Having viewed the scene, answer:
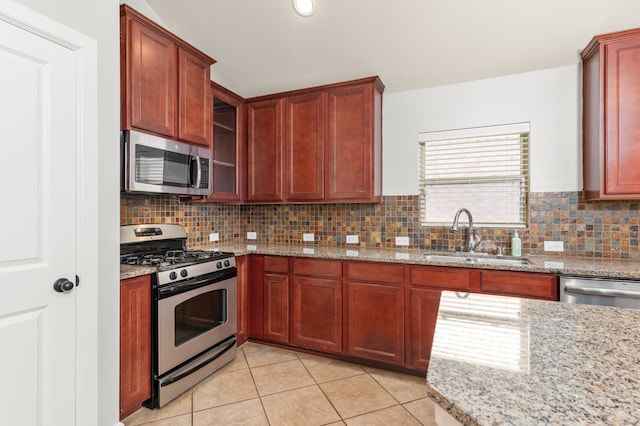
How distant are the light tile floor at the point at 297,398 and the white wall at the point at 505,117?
1.72 meters

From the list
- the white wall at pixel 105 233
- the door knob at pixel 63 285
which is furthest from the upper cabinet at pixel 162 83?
the door knob at pixel 63 285

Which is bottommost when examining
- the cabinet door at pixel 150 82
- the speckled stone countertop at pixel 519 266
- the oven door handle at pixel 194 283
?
the oven door handle at pixel 194 283

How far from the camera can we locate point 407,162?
317 cm

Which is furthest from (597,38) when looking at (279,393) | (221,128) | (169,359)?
(169,359)

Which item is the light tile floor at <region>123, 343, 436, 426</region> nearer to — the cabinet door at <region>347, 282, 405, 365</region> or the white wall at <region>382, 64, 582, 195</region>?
the cabinet door at <region>347, 282, 405, 365</region>

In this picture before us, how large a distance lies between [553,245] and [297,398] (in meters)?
2.39

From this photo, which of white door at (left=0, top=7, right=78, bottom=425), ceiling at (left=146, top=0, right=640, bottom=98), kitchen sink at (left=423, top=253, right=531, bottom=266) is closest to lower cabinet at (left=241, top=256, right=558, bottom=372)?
kitchen sink at (left=423, top=253, right=531, bottom=266)

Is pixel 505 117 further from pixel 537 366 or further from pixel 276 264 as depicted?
pixel 537 366

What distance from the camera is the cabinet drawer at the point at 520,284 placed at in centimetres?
215

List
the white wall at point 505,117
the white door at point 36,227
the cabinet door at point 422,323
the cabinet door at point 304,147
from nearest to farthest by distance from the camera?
the white door at point 36,227
the cabinet door at point 422,323
the white wall at point 505,117
the cabinet door at point 304,147

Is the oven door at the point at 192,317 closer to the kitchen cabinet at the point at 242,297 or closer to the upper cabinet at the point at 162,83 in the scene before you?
the kitchen cabinet at the point at 242,297

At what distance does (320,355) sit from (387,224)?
54.2 inches

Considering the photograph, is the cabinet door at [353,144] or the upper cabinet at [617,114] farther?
the cabinet door at [353,144]

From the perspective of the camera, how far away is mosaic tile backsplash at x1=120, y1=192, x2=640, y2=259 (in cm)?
256
